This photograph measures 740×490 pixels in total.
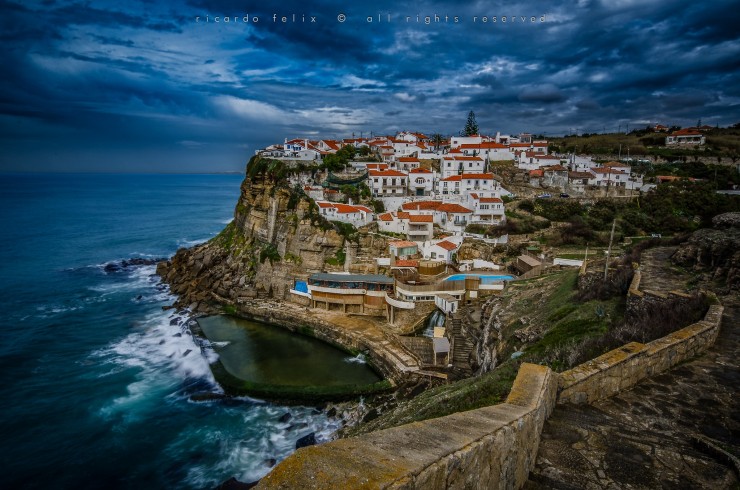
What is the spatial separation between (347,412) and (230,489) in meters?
6.58

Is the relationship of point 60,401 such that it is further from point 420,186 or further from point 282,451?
point 420,186

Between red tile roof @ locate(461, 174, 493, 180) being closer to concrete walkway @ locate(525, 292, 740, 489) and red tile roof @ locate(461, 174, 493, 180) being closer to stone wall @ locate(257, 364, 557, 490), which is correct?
concrete walkway @ locate(525, 292, 740, 489)

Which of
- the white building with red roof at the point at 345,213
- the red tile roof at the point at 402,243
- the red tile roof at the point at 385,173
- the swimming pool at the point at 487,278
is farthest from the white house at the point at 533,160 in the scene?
the swimming pool at the point at 487,278

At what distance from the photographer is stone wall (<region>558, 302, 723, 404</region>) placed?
5602 millimetres

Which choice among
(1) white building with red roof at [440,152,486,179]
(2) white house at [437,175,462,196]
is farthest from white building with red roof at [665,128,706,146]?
(2) white house at [437,175,462,196]

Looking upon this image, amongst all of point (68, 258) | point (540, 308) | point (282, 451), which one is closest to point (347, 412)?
point (282, 451)

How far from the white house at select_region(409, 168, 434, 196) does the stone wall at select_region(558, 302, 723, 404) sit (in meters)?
43.0

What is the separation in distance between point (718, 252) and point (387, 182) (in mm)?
37711

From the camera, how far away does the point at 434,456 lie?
2.55 meters

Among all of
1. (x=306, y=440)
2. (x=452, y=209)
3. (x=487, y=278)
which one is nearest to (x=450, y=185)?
(x=452, y=209)

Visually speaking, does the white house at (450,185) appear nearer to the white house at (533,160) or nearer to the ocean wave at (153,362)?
the white house at (533,160)

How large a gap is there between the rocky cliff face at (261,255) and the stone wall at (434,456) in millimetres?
31877

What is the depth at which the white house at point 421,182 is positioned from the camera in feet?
162

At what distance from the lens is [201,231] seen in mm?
71375
